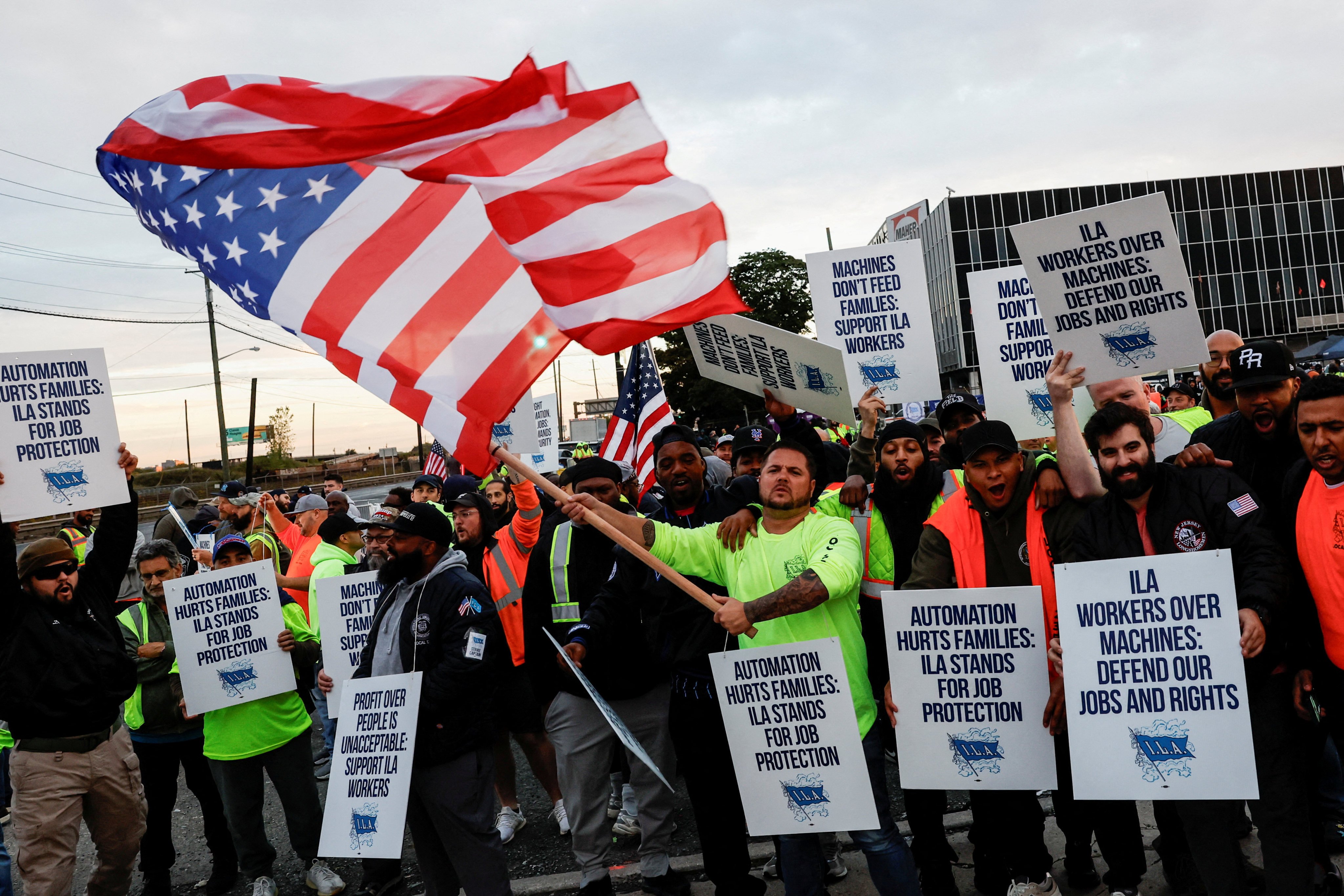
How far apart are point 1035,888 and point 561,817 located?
9.86 ft

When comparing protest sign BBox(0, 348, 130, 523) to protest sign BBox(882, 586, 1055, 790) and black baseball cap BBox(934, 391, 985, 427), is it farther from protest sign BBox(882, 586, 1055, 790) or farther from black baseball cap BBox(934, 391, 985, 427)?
black baseball cap BBox(934, 391, 985, 427)

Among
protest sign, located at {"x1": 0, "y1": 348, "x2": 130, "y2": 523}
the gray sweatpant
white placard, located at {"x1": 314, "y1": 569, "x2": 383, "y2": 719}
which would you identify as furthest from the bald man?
protest sign, located at {"x1": 0, "y1": 348, "x2": 130, "y2": 523}

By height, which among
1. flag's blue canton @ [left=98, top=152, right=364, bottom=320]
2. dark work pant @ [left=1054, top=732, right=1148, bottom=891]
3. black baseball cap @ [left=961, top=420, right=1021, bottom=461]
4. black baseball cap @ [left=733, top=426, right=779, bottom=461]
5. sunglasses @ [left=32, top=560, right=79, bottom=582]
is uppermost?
flag's blue canton @ [left=98, top=152, right=364, bottom=320]

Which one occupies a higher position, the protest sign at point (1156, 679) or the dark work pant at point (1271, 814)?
the protest sign at point (1156, 679)

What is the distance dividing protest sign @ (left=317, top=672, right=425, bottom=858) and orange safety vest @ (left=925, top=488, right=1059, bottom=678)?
254 centimetres

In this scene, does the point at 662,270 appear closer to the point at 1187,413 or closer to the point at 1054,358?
the point at 1054,358

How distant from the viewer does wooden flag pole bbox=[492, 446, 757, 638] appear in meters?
3.87

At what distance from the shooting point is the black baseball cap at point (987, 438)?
416 centimetres

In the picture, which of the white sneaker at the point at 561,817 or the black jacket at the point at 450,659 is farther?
the white sneaker at the point at 561,817

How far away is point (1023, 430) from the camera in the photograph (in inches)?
218

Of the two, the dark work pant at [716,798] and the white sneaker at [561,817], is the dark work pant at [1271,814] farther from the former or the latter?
the white sneaker at [561,817]

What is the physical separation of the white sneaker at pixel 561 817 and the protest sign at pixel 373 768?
1560 mm

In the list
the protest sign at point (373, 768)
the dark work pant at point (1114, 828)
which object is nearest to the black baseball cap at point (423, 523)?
the protest sign at point (373, 768)

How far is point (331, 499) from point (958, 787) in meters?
9.19
